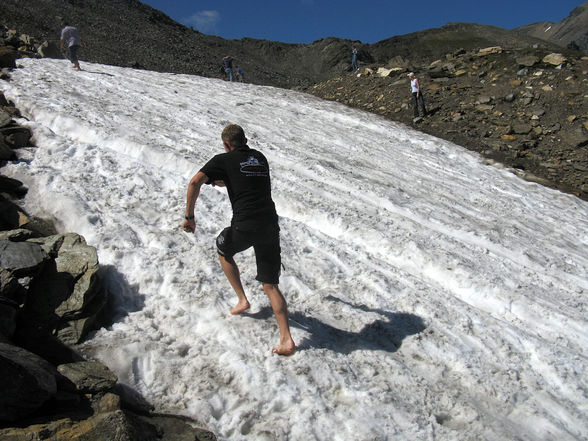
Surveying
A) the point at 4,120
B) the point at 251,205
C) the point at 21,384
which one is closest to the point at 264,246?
the point at 251,205

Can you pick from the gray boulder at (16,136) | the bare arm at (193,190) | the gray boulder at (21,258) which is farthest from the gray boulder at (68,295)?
the gray boulder at (16,136)

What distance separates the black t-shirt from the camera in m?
3.94

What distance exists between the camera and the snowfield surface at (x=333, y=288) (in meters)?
3.72

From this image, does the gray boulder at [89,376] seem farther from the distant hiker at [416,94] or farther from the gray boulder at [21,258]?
the distant hiker at [416,94]

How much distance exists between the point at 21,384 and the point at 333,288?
3.53m

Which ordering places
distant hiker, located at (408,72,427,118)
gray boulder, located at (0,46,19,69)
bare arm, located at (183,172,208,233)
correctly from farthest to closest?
1. distant hiker, located at (408,72,427,118)
2. gray boulder, located at (0,46,19,69)
3. bare arm, located at (183,172,208,233)

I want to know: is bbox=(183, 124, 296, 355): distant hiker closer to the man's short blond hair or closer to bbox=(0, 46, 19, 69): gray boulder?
the man's short blond hair

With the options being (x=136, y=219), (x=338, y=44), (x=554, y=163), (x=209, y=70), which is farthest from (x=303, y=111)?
(x=338, y=44)

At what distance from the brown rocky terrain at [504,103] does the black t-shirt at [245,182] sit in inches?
415

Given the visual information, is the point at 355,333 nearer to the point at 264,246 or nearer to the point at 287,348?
the point at 287,348

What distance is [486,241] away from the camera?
7480 mm

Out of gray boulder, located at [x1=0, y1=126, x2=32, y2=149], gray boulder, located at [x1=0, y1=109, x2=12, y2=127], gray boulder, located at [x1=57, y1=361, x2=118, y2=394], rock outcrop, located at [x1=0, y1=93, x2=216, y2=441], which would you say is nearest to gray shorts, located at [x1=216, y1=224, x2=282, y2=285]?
rock outcrop, located at [x1=0, y1=93, x2=216, y2=441]

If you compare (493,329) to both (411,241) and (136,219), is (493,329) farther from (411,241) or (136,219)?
(136,219)

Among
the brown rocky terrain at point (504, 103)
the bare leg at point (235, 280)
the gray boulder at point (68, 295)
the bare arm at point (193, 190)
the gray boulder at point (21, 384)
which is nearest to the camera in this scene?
the gray boulder at point (21, 384)
